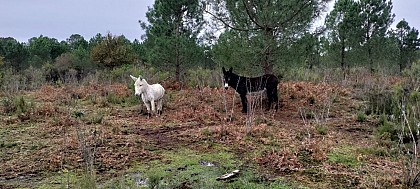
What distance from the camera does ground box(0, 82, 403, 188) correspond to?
14.1 feet

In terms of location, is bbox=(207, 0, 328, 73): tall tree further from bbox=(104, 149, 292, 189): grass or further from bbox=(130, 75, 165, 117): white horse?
bbox=(104, 149, 292, 189): grass

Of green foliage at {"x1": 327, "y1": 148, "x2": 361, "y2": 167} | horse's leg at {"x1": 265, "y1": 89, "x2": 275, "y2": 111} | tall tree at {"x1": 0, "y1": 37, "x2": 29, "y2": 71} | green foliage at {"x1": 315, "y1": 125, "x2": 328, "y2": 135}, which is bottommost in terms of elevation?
green foliage at {"x1": 327, "y1": 148, "x2": 361, "y2": 167}

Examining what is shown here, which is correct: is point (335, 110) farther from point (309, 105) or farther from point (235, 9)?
point (235, 9)

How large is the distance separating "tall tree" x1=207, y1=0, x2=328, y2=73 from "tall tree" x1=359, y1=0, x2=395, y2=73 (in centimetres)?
1122

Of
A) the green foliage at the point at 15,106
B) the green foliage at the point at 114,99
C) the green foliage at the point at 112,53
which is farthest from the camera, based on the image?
the green foliage at the point at 112,53

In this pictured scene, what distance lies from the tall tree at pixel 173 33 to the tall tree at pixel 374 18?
9.95m

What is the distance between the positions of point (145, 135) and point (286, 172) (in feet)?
10.8

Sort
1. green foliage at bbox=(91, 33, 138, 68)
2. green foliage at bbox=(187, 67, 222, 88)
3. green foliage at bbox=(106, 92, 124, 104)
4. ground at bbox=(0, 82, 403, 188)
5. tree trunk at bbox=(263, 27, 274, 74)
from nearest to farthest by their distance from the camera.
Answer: ground at bbox=(0, 82, 403, 188) < tree trunk at bbox=(263, 27, 274, 74) < green foliage at bbox=(106, 92, 124, 104) < green foliage at bbox=(187, 67, 222, 88) < green foliage at bbox=(91, 33, 138, 68)

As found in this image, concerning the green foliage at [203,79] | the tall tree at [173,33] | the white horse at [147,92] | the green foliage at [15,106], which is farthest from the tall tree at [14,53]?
the white horse at [147,92]

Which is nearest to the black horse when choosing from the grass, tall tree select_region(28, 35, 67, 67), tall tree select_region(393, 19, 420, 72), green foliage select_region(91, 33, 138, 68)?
the grass

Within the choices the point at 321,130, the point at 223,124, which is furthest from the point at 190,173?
the point at 321,130

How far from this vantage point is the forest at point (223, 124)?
431 centimetres

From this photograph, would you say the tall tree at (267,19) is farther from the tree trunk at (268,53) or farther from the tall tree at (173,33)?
the tall tree at (173,33)

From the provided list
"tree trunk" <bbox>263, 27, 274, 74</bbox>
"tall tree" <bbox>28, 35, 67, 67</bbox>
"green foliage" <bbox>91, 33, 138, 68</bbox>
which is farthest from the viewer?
"tall tree" <bbox>28, 35, 67, 67</bbox>
